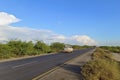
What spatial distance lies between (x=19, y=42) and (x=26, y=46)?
97.1 inches

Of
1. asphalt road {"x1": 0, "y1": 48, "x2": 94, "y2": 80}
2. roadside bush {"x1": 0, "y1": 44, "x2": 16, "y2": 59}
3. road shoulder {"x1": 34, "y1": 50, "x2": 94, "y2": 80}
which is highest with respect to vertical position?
roadside bush {"x1": 0, "y1": 44, "x2": 16, "y2": 59}

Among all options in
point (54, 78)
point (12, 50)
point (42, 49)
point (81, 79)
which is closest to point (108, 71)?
point (81, 79)

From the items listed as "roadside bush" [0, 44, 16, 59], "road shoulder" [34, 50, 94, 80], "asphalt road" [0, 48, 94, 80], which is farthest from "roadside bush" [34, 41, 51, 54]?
"road shoulder" [34, 50, 94, 80]

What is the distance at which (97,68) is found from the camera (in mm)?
16469

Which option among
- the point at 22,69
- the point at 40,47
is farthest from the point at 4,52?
the point at 40,47

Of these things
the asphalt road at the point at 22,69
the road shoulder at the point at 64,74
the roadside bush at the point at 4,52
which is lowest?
the road shoulder at the point at 64,74

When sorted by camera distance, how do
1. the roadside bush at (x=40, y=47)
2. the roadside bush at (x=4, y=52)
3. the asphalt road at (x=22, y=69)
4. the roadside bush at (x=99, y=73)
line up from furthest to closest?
the roadside bush at (x=40, y=47)
the roadside bush at (x=4, y=52)
the asphalt road at (x=22, y=69)
the roadside bush at (x=99, y=73)

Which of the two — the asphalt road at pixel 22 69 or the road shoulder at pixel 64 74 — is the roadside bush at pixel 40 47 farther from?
the road shoulder at pixel 64 74

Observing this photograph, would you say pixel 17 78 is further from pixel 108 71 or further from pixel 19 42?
pixel 19 42

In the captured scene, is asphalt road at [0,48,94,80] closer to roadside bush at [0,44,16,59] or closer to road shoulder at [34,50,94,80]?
road shoulder at [34,50,94,80]

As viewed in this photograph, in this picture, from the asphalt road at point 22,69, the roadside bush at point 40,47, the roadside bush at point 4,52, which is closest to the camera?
the asphalt road at point 22,69

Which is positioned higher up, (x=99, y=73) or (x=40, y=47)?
(x=40, y=47)

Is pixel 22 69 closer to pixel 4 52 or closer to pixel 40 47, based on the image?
pixel 4 52

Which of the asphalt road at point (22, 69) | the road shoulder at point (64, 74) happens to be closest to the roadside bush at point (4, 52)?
the asphalt road at point (22, 69)
